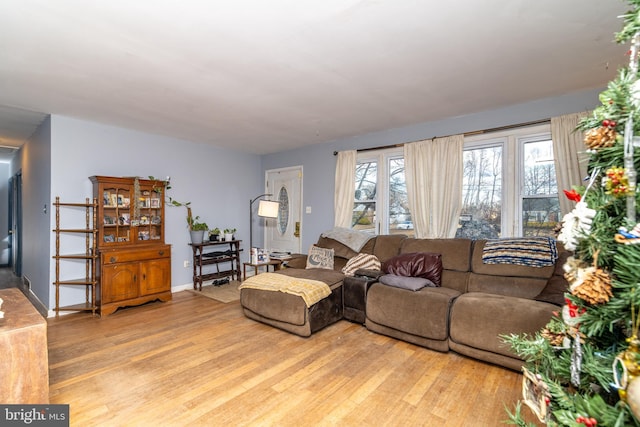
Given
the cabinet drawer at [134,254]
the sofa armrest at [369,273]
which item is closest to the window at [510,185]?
the sofa armrest at [369,273]

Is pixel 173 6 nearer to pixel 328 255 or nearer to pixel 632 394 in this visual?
pixel 632 394

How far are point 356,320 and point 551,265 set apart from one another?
6.41 ft

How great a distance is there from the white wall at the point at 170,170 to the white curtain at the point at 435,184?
320 centimetres

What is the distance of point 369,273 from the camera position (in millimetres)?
3438

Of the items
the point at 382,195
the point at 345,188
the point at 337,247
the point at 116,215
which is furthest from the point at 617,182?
the point at 116,215

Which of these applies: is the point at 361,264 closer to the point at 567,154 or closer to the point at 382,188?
the point at 382,188

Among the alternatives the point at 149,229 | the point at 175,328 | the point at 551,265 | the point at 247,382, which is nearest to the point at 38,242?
the point at 149,229

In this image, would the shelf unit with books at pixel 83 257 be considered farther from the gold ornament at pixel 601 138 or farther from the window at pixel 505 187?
the gold ornament at pixel 601 138

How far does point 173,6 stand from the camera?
1.71 metres

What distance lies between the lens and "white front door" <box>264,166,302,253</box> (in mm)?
5469

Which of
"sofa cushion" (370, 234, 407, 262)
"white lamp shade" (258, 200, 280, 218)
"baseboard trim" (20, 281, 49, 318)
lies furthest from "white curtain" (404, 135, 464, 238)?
"baseboard trim" (20, 281, 49, 318)

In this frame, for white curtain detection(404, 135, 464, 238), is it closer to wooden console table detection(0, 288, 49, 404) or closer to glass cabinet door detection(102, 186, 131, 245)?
wooden console table detection(0, 288, 49, 404)

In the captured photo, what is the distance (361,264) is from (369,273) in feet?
0.90

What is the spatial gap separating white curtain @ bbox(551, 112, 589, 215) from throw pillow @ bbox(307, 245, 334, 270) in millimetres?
2610
